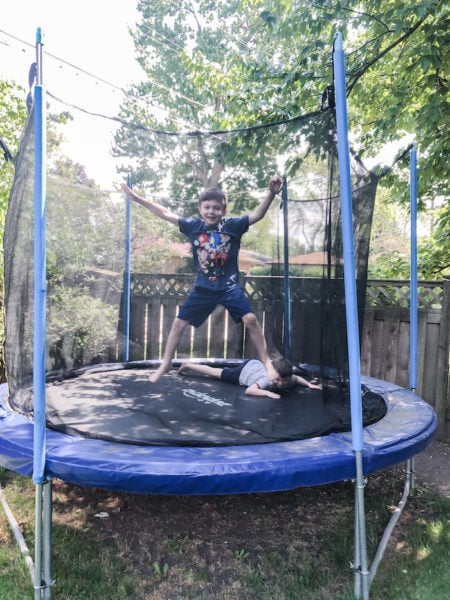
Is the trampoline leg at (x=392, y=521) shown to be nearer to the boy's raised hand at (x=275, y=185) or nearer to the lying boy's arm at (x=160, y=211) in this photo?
the boy's raised hand at (x=275, y=185)

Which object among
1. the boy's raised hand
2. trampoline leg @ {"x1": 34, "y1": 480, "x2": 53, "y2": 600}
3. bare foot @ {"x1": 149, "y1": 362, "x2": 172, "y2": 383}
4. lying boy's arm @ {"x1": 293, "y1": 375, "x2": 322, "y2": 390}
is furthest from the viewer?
bare foot @ {"x1": 149, "y1": 362, "x2": 172, "y2": 383}

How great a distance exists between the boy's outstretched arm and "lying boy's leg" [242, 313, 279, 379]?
593 mm

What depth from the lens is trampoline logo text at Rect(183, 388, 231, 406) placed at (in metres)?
2.49

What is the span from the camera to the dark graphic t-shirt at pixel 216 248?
2883 mm

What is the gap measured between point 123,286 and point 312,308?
1.52 meters

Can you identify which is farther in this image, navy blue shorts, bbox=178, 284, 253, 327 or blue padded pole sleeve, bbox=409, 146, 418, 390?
navy blue shorts, bbox=178, 284, 253, 327

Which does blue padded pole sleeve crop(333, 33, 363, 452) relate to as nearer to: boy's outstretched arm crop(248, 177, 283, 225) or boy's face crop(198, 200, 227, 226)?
boy's outstretched arm crop(248, 177, 283, 225)

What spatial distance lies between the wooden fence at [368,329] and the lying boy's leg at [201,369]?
142 millimetres

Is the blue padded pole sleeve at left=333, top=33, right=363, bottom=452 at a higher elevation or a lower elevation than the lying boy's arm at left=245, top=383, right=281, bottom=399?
higher

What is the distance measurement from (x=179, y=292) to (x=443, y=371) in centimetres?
192

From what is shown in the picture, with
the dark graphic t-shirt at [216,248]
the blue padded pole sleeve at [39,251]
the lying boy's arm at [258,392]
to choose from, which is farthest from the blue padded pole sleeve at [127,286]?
the blue padded pole sleeve at [39,251]

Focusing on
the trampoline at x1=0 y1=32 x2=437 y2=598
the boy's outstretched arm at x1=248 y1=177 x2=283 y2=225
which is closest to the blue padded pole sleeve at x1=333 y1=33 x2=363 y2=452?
the trampoline at x1=0 y1=32 x2=437 y2=598

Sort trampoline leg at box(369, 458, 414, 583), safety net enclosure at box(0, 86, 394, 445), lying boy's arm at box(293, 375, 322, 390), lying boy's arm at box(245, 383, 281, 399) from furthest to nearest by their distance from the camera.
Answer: lying boy's arm at box(293, 375, 322, 390)
lying boy's arm at box(245, 383, 281, 399)
safety net enclosure at box(0, 86, 394, 445)
trampoline leg at box(369, 458, 414, 583)

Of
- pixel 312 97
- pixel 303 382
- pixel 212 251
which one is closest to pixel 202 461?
pixel 303 382
